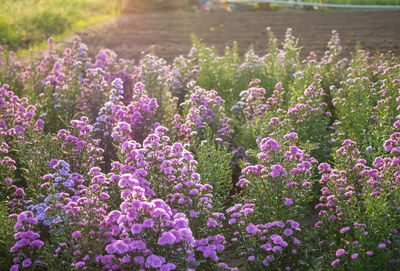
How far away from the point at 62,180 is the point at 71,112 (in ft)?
8.36

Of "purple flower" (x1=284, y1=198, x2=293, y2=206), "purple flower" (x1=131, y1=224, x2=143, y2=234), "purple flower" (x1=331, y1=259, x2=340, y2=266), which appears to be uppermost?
"purple flower" (x1=131, y1=224, x2=143, y2=234)

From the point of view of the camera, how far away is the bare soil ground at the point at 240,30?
12.0 meters

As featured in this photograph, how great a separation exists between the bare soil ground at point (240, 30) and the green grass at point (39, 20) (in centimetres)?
108

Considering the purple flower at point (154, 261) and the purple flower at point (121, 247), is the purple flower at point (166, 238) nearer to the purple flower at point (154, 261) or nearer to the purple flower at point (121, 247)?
the purple flower at point (154, 261)

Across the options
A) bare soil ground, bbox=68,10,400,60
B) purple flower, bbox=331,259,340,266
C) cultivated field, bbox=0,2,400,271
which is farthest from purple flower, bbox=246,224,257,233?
bare soil ground, bbox=68,10,400,60

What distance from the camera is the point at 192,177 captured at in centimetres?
442

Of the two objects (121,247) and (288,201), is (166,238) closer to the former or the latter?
(121,247)

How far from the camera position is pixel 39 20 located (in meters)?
15.5

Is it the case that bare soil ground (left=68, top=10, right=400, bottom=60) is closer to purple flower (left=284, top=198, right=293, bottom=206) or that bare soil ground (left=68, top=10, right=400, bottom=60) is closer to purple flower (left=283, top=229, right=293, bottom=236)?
purple flower (left=284, top=198, right=293, bottom=206)

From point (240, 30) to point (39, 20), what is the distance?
6.52m

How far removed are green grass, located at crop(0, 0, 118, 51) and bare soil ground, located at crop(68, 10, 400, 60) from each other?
1.08 m

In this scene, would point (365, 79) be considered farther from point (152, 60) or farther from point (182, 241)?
point (182, 241)

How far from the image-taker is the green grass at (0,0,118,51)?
45.2ft

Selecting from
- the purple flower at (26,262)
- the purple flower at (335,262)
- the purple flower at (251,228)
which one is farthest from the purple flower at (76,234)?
the purple flower at (335,262)
